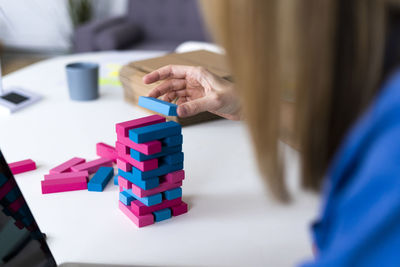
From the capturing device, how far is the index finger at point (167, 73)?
904 mm

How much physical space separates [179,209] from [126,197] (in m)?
0.09

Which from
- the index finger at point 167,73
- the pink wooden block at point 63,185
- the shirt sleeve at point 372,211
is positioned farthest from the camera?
the index finger at point 167,73

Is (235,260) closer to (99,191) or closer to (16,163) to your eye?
(99,191)

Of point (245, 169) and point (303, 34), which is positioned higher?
point (303, 34)

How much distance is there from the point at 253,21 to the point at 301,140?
12 cm

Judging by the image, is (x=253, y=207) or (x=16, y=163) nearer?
(x=253, y=207)

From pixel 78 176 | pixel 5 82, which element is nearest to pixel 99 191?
pixel 78 176

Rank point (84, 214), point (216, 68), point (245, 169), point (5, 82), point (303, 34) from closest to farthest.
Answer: point (303, 34), point (84, 214), point (245, 169), point (216, 68), point (5, 82)

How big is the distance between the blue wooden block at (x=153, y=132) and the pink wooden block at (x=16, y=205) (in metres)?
0.18

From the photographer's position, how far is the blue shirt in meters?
0.34

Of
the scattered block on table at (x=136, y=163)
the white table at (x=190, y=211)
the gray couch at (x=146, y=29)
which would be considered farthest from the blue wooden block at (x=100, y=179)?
the gray couch at (x=146, y=29)

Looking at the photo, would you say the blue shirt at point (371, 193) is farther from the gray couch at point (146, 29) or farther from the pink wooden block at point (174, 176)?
the gray couch at point (146, 29)

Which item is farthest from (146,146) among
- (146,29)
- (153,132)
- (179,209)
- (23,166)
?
(146,29)

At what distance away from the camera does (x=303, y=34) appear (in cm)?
39
